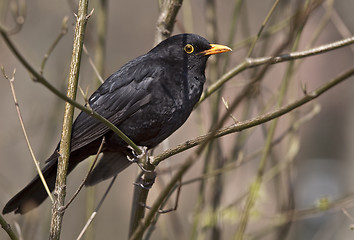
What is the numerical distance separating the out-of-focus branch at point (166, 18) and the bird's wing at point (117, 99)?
26cm

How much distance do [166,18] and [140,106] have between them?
25.2 inches

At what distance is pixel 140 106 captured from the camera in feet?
13.4

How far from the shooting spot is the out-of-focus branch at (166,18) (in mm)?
3863

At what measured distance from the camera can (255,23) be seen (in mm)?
11312

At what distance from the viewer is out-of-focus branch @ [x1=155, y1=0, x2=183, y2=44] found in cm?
386

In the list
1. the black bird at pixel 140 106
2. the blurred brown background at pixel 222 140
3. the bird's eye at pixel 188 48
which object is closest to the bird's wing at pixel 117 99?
the black bird at pixel 140 106

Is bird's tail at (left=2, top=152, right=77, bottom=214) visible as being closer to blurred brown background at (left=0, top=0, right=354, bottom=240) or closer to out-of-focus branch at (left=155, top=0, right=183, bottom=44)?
out-of-focus branch at (left=155, top=0, right=183, bottom=44)

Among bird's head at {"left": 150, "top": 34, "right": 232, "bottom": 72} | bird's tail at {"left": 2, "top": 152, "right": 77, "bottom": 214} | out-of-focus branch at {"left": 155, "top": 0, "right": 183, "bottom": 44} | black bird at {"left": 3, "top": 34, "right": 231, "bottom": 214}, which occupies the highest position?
out-of-focus branch at {"left": 155, "top": 0, "right": 183, "bottom": 44}

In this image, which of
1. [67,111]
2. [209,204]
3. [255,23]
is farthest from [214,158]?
[255,23]

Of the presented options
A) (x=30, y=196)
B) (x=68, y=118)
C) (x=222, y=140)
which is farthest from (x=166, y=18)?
(x=222, y=140)

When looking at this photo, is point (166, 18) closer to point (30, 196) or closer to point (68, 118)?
point (68, 118)

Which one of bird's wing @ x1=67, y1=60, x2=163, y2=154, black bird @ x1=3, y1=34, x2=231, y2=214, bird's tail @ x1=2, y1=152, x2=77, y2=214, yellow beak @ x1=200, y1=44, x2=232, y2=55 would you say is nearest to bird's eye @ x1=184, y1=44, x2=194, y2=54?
black bird @ x1=3, y1=34, x2=231, y2=214

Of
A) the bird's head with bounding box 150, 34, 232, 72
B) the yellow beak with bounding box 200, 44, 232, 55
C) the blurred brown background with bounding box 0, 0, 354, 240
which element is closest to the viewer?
the yellow beak with bounding box 200, 44, 232, 55

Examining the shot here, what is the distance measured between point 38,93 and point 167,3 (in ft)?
14.5
